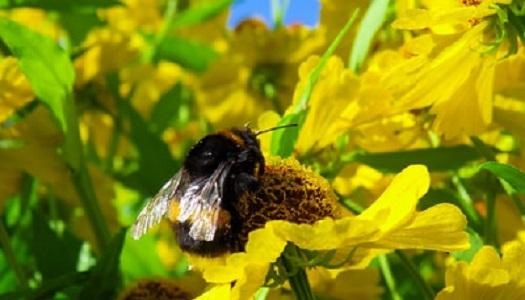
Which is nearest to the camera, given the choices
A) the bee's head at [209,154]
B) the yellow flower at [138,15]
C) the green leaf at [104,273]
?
the bee's head at [209,154]

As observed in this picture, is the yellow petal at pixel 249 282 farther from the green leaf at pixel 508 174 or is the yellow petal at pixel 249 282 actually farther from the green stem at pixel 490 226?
the green stem at pixel 490 226

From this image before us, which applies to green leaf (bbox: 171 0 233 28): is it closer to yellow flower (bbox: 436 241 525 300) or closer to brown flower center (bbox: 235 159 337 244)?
brown flower center (bbox: 235 159 337 244)

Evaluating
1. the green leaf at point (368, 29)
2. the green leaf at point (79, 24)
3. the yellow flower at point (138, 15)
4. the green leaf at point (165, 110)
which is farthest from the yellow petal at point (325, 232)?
the yellow flower at point (138, 15)

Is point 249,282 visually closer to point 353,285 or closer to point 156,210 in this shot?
point 156,210

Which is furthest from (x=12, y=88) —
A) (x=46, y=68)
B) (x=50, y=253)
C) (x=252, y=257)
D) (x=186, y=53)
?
(x=186, y=53)

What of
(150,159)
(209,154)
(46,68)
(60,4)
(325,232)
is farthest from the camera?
(150,159)

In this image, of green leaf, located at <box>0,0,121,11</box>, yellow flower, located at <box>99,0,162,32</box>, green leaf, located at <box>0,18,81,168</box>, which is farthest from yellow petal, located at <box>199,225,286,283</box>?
yellow flower, located at <box>99,0,162,32</box>
